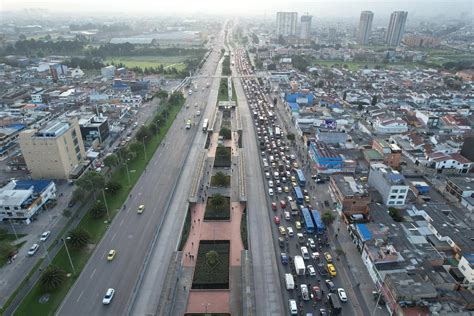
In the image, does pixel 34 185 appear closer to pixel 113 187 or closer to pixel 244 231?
pixel 113 187

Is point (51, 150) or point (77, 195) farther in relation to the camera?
point (51, 150)

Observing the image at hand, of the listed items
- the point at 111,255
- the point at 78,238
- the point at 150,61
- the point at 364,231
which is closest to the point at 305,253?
the point at 364,231

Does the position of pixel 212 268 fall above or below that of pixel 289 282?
below

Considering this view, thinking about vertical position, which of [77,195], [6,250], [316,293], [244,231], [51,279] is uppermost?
[77,195]

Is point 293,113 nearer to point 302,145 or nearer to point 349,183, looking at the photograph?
point 302,145

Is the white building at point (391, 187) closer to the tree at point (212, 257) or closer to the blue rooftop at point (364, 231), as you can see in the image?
the blue rooftop at point (364, 231)

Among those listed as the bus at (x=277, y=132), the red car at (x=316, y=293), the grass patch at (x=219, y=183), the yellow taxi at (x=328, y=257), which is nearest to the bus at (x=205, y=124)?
the bus at (x=277, y=132)

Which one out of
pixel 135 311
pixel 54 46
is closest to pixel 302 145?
pixel 135 311

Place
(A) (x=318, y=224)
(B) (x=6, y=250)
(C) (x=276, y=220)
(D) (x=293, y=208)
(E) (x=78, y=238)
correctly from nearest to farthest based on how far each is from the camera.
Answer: (B) (x=6, y=250) → (E) (x=78, y=238) → (A) (x=318, y=224) → (C) (x=276, y=220) → (D) (x=293, y=208)
